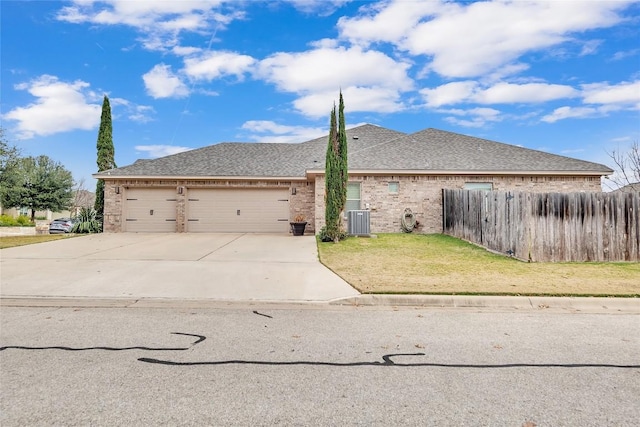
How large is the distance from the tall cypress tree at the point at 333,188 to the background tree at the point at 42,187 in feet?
117

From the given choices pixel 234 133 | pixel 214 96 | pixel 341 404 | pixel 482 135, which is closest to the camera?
pixel 341 404

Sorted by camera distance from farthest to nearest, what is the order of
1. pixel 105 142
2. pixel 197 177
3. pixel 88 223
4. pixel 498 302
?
1. pixel 105 142
2. pixel 88 223
3. pixel 197 177
4. pixel 498 302

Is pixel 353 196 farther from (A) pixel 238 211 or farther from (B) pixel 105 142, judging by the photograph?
(B) pixel 105 142

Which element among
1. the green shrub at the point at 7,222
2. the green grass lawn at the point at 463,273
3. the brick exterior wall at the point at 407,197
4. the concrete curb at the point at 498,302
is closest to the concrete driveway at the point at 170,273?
the concrete curb at the point at 498,302

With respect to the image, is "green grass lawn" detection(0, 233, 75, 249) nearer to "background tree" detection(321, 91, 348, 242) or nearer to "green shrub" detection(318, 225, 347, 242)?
"green shrub" detection(318, 225, 347, 242)

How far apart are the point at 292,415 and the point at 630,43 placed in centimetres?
2085

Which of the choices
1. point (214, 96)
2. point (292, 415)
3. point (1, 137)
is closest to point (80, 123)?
point (1, 137)

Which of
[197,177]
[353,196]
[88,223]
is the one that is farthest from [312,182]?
[88,223]

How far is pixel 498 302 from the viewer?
6.06m

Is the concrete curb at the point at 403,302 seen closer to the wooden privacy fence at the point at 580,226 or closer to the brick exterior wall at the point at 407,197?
the wooden privacy fence at the point at 580,226

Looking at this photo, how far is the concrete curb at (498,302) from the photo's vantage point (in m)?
5.95

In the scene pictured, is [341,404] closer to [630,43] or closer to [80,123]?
[630,43]

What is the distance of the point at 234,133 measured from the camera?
1011 inches

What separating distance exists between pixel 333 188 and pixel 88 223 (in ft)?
42.8
